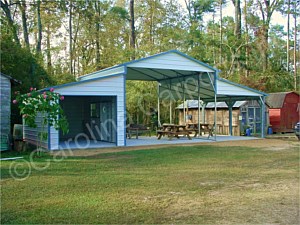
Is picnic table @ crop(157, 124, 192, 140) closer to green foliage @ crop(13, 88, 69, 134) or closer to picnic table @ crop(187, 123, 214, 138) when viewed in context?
picnic table @ crop(187, 123, 214, 138)

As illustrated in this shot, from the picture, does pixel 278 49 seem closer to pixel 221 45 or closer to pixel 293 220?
pixel 221 45

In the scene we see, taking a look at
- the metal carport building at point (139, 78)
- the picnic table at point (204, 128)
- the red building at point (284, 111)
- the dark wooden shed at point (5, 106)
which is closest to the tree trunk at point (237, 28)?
the red building at point (284, 111)

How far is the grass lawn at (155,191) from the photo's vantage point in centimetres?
452

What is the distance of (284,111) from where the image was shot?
21.4 metres

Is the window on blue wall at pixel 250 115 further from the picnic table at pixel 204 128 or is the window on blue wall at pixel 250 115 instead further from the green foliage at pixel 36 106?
the green foliage at pixel 36 106

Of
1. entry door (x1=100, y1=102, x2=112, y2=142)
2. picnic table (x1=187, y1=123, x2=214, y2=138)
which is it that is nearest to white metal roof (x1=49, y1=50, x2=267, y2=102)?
entry door (x1=100, y1=102, x2=112, y2=142)

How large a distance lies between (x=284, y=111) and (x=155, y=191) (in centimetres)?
1771

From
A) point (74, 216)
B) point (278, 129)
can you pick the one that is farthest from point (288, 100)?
point (74, 216)

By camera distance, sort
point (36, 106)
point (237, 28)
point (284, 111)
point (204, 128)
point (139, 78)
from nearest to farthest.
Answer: point (36, 106) < point (204, 128) < point (139, 78) < point (284, 111) < point (237, 28)

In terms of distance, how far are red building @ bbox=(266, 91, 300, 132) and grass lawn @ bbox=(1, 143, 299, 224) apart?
40.6 feet

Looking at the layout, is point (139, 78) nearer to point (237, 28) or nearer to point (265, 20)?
point (237, 28)

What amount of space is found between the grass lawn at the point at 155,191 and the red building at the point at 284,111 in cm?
1236

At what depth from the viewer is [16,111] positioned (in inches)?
630

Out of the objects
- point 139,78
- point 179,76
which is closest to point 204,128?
point 179,76
